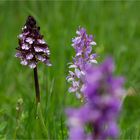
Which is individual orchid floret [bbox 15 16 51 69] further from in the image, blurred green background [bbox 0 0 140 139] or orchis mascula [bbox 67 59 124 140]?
orchis mascula [bbox 67 59 124 140]

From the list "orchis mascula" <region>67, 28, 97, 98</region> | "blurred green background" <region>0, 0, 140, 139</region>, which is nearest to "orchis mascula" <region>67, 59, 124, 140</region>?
"orchis mascula" <region>67, 28, 97, 98</region>

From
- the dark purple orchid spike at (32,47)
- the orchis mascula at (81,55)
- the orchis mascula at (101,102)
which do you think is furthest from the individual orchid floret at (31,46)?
the orchis mascula at (101,102)

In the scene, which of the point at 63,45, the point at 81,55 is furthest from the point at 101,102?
the point at 63,45

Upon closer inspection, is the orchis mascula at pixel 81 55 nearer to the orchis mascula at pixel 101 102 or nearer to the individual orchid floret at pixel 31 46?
the individual orchid floret at pixel 31 46

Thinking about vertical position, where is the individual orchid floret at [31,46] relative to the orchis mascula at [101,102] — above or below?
above

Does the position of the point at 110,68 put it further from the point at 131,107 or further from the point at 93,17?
the point at 93,17

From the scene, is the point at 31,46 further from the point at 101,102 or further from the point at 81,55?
the point at 101,102

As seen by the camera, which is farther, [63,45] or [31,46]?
[63,45]
